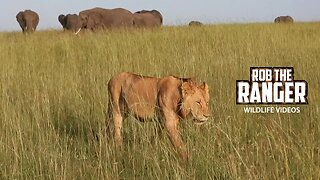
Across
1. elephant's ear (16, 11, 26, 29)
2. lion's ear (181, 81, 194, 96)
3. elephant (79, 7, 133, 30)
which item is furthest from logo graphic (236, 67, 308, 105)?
elephant's ear (16, 11, 26, 29)

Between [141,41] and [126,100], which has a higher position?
[141,41]

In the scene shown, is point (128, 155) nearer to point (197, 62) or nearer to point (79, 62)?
point (197, 62)

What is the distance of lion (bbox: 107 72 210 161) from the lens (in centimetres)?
273

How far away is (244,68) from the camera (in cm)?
560

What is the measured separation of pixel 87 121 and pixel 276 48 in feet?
14.1

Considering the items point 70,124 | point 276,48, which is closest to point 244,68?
point 276,48

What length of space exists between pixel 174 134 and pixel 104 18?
55.7 feet

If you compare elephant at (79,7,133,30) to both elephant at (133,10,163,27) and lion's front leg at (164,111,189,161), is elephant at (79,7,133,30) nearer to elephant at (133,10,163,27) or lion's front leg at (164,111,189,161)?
elephant at (133,10,163,27)

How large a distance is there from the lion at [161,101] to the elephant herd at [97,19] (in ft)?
41.1

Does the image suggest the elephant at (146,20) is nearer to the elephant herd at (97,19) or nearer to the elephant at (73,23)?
the elephant herd at (97,19)

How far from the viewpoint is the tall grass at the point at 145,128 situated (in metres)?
2.70

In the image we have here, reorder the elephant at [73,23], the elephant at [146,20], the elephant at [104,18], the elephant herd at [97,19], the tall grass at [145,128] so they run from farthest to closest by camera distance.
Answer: the elephant at [146,20], the elephant at [104,18], the elephant herd at [97,19], the elephant at [73,23], the tall grass at [145,128]

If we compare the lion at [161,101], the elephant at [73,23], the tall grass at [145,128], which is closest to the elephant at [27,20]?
the elephant at [73,23]

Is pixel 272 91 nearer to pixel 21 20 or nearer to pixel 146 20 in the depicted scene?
pixel 146 20
